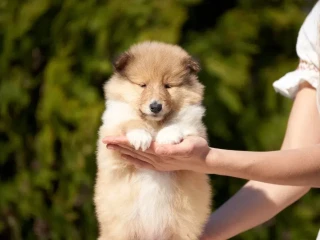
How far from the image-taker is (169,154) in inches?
62.4

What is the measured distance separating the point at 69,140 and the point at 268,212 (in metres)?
1.39

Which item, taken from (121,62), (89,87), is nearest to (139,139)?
(121,62)

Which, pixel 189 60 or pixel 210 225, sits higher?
pixel 189 60

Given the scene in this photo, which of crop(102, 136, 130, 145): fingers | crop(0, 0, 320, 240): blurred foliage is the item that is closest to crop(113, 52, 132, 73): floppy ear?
crop(102, 136, 130, 145): fingers

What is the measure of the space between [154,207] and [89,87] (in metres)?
1.49

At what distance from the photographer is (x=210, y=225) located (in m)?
1.93

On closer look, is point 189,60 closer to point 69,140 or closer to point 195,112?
point 195,112

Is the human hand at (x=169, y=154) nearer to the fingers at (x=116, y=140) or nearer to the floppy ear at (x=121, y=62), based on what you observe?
the fingers at (x=116, y=140)

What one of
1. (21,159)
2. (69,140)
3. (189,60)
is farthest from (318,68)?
(21,159)

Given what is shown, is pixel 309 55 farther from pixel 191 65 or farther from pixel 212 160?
pixel 212 160

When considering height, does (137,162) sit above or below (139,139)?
below

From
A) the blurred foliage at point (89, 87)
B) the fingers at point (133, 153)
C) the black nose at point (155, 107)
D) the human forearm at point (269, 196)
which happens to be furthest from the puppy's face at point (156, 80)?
the blurred foliage at point (89, 87)

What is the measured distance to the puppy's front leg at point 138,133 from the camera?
1.58 m

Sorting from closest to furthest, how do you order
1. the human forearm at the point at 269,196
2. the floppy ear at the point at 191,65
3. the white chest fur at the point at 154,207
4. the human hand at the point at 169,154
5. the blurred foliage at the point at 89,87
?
the human hand at the point at 169,154
the white chest fur at the point at 154,207
the floppy ear at the point at 191,65
the human forearm at the point at 269,196
the blurred foliage at the point at 89,87
